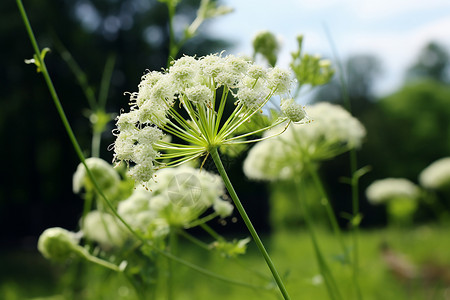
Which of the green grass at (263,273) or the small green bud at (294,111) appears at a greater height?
the small green bud at (294,111)

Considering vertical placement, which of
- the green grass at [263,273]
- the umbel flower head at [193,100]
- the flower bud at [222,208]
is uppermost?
the umbel flower head at [193,100]

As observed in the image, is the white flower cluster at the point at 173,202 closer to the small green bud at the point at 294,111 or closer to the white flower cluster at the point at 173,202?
the white flower cluster at the point at 173,202

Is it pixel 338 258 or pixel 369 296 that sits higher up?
pixel 338 258

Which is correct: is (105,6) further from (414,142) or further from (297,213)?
(414,142)

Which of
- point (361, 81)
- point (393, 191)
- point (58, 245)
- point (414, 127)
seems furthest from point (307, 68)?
point (361, 81)

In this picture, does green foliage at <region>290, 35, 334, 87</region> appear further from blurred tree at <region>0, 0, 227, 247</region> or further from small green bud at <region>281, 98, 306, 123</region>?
blurred tree at <region>0, 0, 227, 247</region>

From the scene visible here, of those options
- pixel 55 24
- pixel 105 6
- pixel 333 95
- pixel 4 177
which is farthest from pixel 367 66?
→ pixel 4 177

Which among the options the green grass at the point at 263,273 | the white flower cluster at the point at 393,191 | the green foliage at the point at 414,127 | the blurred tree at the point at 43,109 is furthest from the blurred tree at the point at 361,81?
the white flower cluster at the point at 393,191
